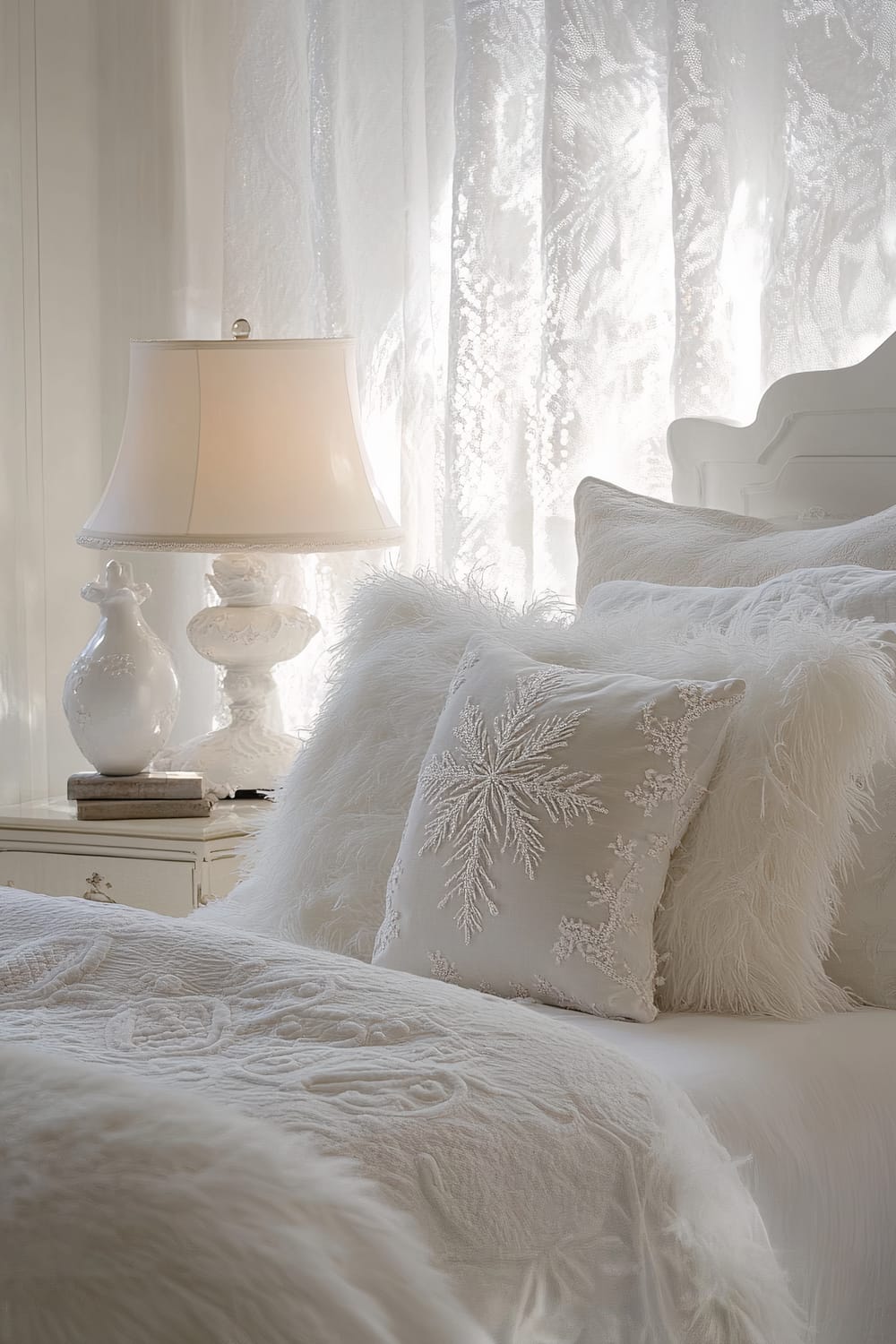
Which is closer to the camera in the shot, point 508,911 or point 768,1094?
point 768,1094

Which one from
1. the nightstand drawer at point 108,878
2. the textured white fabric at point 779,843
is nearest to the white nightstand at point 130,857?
the nightstand drawer at point 108,878

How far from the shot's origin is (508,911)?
4.54 feet

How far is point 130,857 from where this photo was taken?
7.66 ft

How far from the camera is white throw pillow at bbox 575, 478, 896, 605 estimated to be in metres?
1.78

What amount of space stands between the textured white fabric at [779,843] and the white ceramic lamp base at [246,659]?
4.04 feet

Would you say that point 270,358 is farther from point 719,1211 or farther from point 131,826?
point 719,1211

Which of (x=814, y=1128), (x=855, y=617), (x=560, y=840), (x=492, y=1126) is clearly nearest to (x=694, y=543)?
(x=855, y=617)

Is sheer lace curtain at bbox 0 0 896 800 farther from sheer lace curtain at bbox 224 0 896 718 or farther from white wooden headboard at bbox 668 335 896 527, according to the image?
white wooden headboard at bbox 668 335 896 527

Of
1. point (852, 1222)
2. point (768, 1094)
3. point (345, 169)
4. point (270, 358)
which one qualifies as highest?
point (345, 169)

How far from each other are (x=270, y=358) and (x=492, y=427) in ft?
1.35

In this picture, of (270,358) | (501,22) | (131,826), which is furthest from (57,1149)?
(501,22)

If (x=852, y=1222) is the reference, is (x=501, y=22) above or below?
above

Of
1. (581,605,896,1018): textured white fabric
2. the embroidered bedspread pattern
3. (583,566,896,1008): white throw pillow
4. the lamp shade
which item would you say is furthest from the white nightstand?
the embroidered bedspread pattern

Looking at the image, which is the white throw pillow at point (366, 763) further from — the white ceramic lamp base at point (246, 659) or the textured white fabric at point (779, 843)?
the white ceramic lamp base at point (246, 659)
